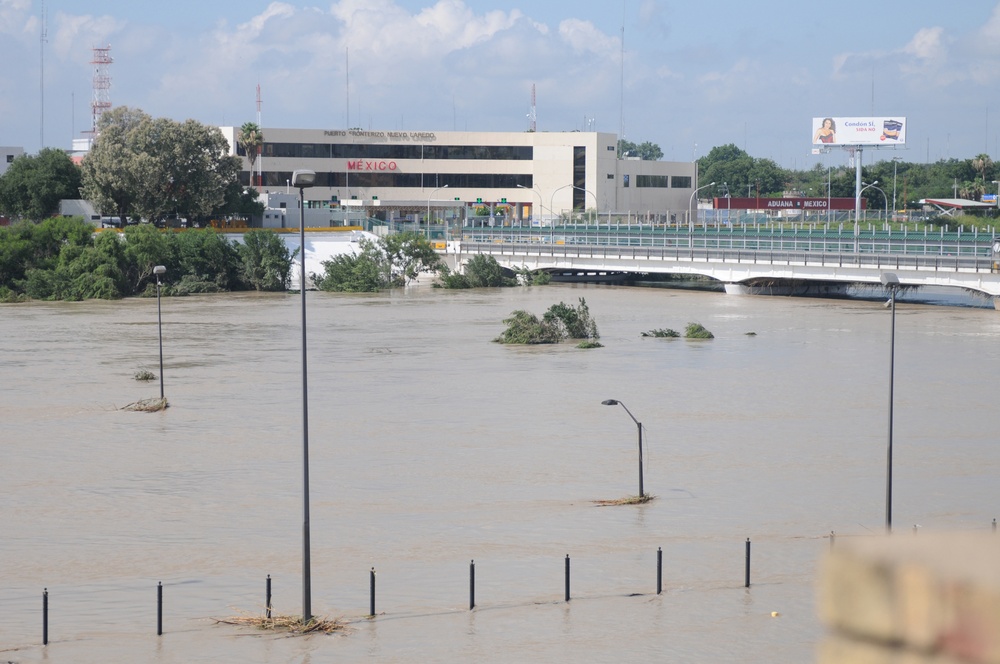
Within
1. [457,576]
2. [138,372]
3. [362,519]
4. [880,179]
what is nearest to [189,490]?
[362,519]

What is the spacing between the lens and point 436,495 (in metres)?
28.9

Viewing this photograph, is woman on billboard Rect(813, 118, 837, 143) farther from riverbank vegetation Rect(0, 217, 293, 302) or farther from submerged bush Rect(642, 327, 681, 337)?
submerged bush Rect(642, 327, 681, 337)

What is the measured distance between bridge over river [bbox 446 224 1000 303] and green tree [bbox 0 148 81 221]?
35.8 meters

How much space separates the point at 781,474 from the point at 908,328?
38.8m

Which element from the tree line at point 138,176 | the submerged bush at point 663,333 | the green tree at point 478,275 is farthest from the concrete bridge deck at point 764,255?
the tree line at point 138,176

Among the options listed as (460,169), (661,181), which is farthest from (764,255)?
(661,181)

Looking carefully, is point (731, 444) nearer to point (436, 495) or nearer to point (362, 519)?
point (436, 495)

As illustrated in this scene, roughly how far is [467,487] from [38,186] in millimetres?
91945

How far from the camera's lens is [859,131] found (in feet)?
452

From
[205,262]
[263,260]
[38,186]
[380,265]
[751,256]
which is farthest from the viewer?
[38,186]

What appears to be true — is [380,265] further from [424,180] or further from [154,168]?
[424,180]

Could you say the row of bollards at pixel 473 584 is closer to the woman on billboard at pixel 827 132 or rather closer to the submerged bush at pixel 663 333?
the submerged bush at pixel 663 333

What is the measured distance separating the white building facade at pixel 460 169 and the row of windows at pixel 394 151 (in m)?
0.12

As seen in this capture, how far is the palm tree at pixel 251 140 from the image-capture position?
135 m
